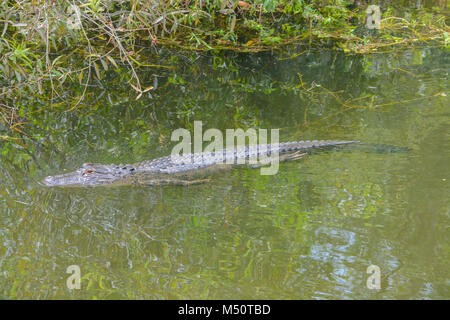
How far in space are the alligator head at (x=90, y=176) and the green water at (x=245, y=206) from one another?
5.8 inches

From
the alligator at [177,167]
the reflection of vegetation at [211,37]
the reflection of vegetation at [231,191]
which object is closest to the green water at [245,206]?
the reflection of vegetation at [231,191]

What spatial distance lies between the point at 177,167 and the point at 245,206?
121 centimetres

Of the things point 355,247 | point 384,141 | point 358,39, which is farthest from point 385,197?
point 358,39

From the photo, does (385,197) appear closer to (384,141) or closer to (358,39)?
(384,141)

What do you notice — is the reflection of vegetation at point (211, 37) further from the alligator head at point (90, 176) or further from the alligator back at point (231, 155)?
the alligator head at point (90, 176)

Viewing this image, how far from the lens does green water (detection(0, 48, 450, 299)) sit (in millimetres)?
3502

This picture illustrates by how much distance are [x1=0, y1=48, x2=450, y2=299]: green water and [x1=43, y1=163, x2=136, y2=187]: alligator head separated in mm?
146

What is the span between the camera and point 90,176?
505cm

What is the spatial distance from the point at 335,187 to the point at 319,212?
1.68 ft

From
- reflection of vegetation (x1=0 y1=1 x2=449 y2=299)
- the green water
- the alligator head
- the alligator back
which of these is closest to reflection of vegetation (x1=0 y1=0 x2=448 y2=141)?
reflection of vegetation (x1=0 y1=1 x2=449 y2=299)

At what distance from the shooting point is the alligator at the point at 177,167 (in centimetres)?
504

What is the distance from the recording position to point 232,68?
859cm

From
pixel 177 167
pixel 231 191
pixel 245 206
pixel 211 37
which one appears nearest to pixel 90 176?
pixel 177 167
